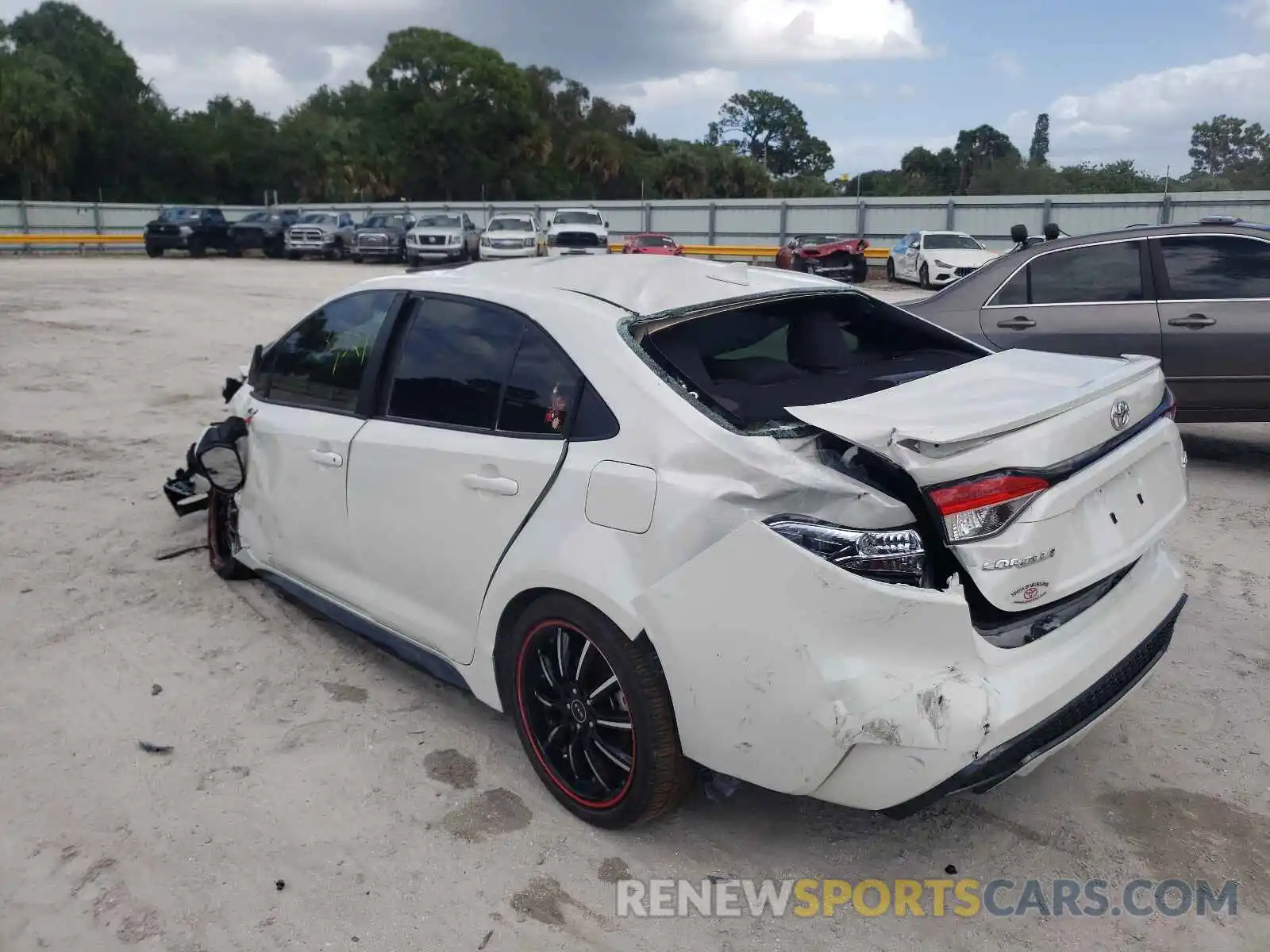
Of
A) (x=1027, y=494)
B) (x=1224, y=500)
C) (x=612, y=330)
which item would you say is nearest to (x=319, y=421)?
(x=612, y=330)

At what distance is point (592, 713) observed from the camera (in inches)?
118

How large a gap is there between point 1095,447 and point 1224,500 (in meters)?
4.21

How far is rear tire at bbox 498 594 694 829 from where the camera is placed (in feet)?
9.20

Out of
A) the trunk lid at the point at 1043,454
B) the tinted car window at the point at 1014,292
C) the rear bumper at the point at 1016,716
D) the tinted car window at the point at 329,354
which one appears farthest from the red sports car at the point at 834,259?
the rear bumper at the point at 1016,716

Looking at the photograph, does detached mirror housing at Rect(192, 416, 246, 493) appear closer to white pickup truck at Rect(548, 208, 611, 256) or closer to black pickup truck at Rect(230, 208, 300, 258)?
white pickup truck at Rect(548, 208, 611, 256)

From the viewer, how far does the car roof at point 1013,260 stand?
6.70 m

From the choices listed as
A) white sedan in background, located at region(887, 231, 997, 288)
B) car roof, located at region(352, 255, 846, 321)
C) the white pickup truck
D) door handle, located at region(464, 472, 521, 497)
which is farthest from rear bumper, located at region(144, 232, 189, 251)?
door handle, located at region(464, 472, 521, 497)

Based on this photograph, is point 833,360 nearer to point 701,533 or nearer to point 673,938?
point 701,533

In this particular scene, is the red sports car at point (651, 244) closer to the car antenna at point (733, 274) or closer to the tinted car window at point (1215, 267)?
the tinted car window at point (1215, 267)

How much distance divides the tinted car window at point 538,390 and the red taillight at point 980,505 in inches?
44.8

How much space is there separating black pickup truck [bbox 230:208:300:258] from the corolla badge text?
36.0 meters

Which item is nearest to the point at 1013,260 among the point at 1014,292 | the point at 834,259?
the point at 1014,292

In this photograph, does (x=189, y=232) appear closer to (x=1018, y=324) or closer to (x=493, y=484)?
(x=1018, y=324)

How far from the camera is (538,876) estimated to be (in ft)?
9.57
